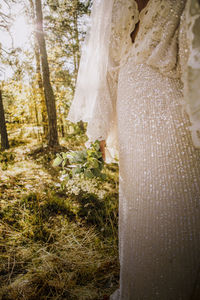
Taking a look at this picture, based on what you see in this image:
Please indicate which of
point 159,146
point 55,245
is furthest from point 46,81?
point 159,146

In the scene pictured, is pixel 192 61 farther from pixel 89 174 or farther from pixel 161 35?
pixel 89 174

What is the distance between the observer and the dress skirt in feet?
2.11

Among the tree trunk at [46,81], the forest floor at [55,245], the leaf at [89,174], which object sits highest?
the tree trunk at [46,81]

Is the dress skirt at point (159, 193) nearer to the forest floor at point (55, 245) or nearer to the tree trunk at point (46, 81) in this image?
the forest floor at point (55, 245)

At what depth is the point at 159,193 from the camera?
2.28ft

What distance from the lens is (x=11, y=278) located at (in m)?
1.70

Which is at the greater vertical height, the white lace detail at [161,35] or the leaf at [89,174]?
the white lace detail at [161,35]

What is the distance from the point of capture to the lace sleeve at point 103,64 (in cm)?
82

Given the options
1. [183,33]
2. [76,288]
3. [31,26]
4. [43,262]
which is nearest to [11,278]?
[43,262]

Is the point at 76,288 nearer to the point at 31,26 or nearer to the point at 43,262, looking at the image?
the point at 43,262

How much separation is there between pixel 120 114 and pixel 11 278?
2.10m

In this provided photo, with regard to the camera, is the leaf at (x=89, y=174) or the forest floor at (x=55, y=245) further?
the forest floor at (x=55, y=245)

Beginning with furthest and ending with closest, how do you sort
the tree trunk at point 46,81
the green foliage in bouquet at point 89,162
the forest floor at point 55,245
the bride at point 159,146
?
the tree trunk at point 46,81 < the forest floor at point 55,245 < the green foliage in bouquet at point 89,162 < the bride at point 159,146

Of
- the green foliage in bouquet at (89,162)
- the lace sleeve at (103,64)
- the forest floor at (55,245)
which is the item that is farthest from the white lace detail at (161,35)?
the forest floor at (55,245)
